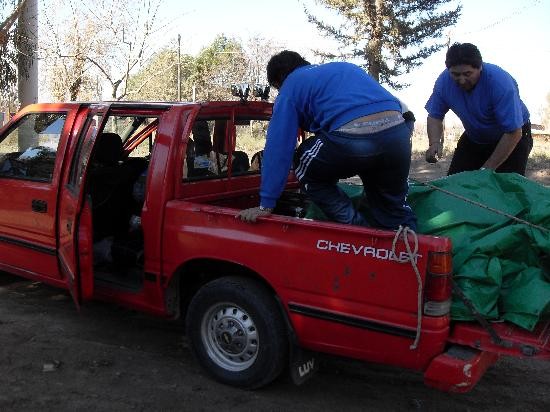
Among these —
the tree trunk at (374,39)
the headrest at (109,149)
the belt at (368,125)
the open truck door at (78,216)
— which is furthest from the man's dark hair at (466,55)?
the tree trunk at (374,39)

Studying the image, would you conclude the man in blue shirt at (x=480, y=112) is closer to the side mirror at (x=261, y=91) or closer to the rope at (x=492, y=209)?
the rope at (x=492, y=209)

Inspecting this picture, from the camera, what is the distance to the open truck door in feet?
12.4

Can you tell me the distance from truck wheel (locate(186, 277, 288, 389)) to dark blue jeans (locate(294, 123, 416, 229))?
66 centimetres

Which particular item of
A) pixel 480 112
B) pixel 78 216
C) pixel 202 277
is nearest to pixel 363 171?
pixel 202 277

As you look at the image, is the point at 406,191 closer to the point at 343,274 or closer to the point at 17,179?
the point at 343,274

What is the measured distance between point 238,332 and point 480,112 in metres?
2.56

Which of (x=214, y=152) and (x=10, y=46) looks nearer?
(x=214, y=152)

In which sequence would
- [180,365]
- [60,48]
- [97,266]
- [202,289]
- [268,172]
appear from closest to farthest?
[268,172] → [202,289] → [180,365] → [97,266] → [60,48]

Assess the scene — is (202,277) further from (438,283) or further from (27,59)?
(27,59)

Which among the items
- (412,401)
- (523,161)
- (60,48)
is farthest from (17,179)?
(60,48)

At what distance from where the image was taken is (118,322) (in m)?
4.50

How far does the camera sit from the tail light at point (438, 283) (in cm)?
269

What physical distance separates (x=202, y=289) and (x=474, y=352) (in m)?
1.57

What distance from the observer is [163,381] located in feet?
11.6
